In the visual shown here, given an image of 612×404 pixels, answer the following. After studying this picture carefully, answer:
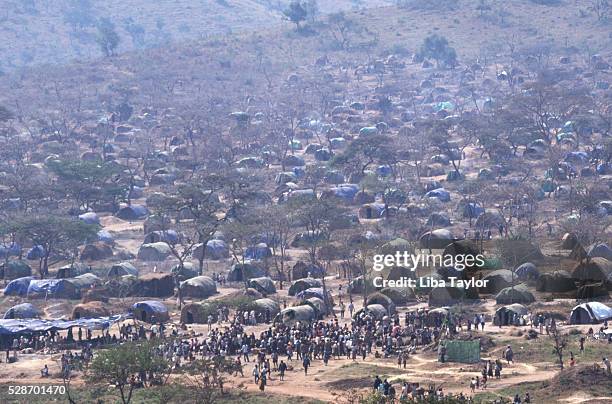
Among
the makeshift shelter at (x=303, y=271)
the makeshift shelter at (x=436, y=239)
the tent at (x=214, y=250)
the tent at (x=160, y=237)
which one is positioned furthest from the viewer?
the tent at (x=160, y=237)

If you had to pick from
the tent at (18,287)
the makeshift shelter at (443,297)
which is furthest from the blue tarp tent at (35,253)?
the makeshift shelter at (443,297)

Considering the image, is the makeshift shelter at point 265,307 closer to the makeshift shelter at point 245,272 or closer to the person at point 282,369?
the makeshift shelter at point 245,272

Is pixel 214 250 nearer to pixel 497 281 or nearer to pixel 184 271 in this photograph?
pixel 184 271

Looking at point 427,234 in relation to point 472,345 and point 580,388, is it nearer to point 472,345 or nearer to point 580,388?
point 472,345

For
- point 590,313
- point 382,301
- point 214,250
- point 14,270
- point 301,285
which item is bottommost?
point 590,313

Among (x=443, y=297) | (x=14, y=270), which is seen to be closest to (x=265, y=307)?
(x=443, y=297)

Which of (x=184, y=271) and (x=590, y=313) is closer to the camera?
(x=590, y=313)

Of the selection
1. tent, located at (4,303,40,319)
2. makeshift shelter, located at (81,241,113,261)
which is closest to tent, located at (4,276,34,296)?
tent, located at (4,303,40,319)

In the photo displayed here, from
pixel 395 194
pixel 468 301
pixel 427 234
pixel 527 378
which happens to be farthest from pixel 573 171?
pixel 527 378
